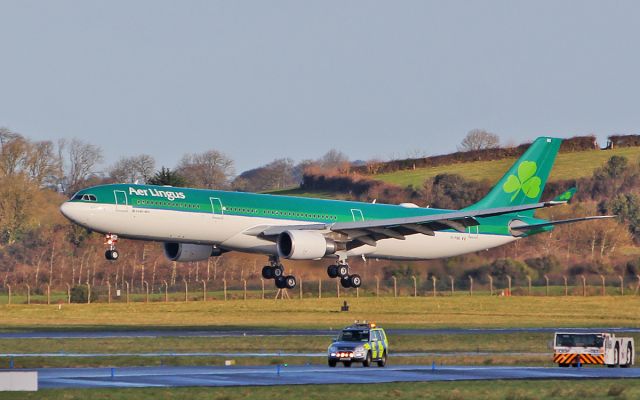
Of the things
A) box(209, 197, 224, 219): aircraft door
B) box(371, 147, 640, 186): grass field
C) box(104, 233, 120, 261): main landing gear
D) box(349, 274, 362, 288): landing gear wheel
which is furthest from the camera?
box(371, 147, 640, 186): grass field

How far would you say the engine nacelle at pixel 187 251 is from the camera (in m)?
71.8

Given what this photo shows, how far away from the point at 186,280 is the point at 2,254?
29.5m

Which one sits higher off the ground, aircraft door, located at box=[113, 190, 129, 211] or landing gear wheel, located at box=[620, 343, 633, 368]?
aircraft door, located at box=[113, 190, 129, 211]

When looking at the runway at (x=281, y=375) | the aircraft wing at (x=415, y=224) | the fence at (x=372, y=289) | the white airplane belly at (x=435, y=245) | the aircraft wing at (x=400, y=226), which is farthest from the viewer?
the fence at (x=372, y=289)

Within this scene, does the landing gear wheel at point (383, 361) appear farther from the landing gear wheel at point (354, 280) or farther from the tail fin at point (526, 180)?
the tail fin at point (526, 180)

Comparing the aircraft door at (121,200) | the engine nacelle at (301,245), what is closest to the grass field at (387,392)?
the aircraft door at (121,200)

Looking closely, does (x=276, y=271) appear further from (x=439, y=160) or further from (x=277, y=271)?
(x=439, y=160)

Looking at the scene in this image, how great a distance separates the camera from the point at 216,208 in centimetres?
6656

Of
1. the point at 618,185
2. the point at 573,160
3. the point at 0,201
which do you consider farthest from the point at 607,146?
the point at 0,201

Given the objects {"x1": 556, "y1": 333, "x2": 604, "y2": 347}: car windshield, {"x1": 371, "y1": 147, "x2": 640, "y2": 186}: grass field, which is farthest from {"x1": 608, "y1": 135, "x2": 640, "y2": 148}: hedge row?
{"x1": 556, "y1": 333, "x2": 604, "y2": 347}: car windshield

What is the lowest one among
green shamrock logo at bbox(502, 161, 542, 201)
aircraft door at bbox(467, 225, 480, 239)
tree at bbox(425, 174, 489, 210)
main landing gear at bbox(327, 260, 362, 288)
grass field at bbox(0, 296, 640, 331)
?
grass field at bbox(0, 296, 640, 331)

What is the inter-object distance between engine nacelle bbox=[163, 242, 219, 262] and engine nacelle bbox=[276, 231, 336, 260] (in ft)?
17.7

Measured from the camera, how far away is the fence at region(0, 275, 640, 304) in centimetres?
8244

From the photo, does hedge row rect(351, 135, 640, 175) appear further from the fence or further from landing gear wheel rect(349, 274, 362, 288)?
landing gear wheel rect(349, 274, 362, 288)
